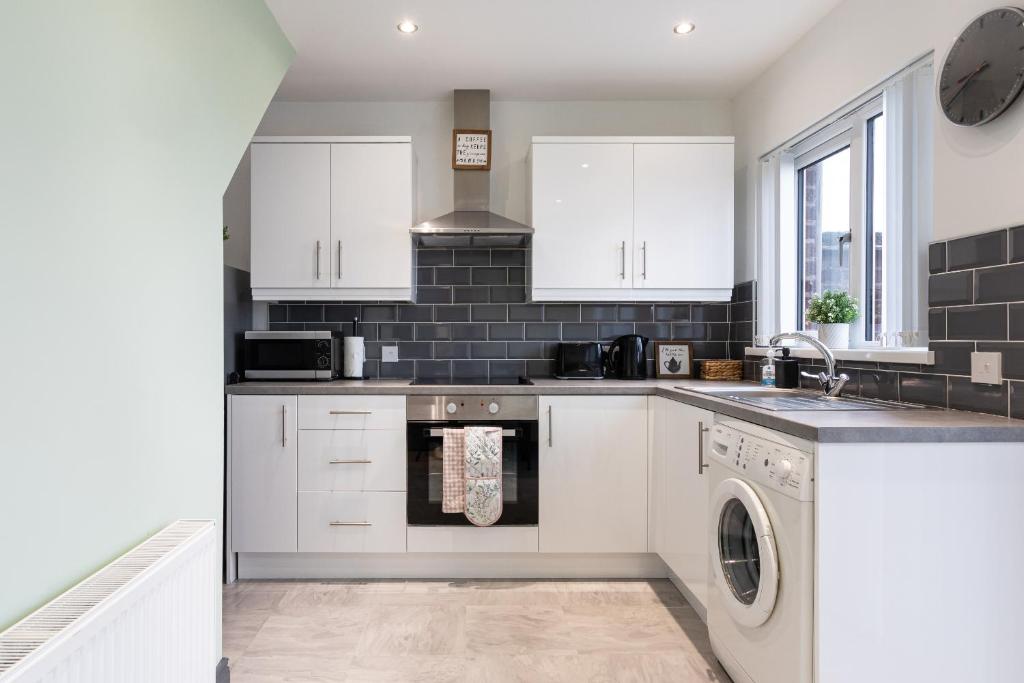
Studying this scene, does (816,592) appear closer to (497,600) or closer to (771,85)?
(497,600)

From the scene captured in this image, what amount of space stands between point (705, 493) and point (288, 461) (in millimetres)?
1892

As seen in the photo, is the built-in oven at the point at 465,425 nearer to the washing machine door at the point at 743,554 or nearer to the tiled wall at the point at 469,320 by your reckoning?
the tiled wall at the point at 469,320

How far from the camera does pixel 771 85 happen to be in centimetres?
297

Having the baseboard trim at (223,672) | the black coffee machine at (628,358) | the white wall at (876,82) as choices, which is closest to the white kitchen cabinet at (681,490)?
the black coffee machine at (628,358)

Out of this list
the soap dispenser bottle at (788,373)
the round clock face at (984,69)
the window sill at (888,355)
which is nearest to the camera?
the round clock face at (984,69)

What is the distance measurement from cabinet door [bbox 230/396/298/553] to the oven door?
0.57 meters

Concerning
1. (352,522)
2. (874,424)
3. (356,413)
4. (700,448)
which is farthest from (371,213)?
(874,424)

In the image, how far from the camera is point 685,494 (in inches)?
96.4

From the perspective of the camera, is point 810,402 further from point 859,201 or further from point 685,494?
point 859,201

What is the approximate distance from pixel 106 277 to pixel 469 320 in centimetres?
222

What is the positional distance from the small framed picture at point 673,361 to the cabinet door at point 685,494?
66 cm

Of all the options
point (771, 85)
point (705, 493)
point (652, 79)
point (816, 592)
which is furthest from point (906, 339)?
point (652, 79)

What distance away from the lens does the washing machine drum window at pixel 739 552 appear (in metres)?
1.79

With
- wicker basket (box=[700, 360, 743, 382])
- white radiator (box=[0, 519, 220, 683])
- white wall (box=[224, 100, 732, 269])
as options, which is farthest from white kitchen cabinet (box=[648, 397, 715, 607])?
white radiator (box=[0, 519, 220, 683])
